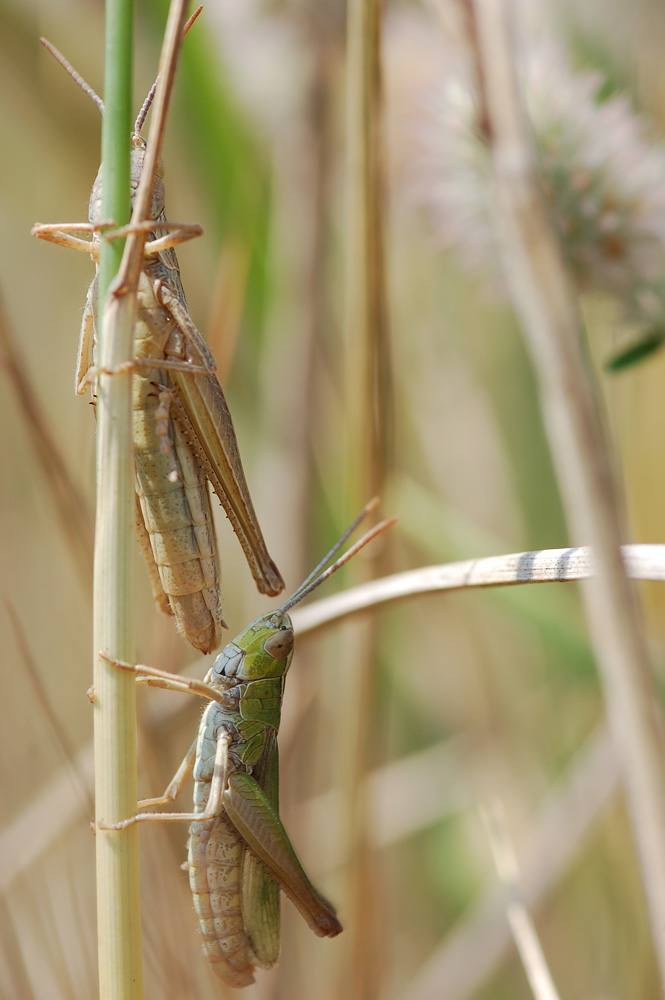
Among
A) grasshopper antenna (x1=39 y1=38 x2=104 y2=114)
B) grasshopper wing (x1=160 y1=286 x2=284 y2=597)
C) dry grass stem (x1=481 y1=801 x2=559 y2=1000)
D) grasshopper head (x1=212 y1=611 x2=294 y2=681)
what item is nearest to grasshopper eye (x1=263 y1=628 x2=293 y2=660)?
grasshopper head (x1=212 y1=611 x2=294 y2=681)

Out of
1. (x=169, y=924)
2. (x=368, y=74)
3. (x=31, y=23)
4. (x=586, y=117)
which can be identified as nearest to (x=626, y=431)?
(x=586, y=117)

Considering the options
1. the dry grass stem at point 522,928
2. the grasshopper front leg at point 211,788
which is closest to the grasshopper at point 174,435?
the grasshopper front leg at point 211,788

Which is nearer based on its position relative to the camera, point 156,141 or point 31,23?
point 156,141

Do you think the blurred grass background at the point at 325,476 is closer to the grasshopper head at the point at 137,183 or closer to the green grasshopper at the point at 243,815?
the green grasshopper at the point at 243,815

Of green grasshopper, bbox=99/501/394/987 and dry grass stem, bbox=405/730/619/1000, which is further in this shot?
dry grass stem, bbox=405/730/619/1000

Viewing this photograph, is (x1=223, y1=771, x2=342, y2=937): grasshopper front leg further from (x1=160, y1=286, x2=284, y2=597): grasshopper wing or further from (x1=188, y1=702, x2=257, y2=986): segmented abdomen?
(x1=160, y1=286, x2=284, y2=597): grasshopper wing

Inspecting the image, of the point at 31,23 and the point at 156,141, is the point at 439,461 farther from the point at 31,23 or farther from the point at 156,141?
the point at 156,141
